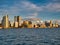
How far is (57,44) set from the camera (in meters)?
52.7

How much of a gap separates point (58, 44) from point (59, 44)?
0.30 m

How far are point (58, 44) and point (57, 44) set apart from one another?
29 centimetres

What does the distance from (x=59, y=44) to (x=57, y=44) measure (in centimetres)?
57

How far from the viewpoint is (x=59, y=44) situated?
2072 inches

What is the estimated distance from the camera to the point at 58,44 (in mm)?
52750
